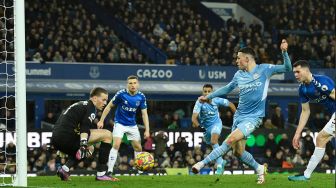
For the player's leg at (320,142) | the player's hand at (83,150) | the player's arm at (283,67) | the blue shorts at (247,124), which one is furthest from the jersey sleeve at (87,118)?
the player's leg at (320,142)

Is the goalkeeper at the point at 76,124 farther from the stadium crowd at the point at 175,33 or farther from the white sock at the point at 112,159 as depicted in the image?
the stadium crowd at the point at 175,33

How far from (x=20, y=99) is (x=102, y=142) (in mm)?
2398

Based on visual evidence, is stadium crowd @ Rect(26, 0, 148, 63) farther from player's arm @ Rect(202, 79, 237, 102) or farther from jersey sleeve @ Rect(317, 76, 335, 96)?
jersey sleeve @ Rect(317, 76, 335, 96)

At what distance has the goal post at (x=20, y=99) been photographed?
43.8 feet

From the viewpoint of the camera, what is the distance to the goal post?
13.3 metres

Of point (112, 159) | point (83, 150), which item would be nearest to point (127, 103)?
point (112, 159)

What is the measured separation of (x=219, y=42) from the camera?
1380 inches

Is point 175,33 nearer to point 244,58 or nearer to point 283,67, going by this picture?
point 244,58

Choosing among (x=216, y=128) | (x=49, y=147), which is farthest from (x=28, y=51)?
(x=216, y=128)

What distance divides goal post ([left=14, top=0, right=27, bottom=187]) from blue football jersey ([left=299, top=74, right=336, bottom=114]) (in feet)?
15.4

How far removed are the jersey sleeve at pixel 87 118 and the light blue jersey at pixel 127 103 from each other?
2851 millimetres

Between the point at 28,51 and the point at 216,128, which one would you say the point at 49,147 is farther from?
the point at 216,128

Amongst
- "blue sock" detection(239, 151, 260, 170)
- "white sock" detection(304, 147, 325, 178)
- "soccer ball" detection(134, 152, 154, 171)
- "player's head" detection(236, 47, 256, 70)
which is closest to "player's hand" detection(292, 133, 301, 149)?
"white sock" detection(304, 147, 325, 178)

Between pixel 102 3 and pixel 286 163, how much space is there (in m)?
12.6
